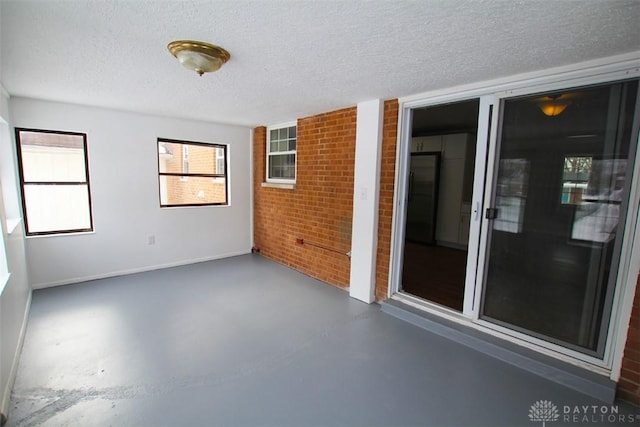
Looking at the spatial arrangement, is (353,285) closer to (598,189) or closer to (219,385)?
(219,385)

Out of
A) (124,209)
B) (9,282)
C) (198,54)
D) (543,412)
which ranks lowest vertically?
(543,412)

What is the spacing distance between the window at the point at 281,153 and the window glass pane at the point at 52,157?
2.49 meters

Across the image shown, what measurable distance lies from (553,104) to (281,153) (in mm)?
3449

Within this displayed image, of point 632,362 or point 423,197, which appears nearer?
point 632,362

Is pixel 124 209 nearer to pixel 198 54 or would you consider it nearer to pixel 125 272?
pixel 125 272

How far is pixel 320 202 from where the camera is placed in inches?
156

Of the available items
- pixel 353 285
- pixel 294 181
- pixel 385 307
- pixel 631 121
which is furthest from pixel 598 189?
pixel 294 181

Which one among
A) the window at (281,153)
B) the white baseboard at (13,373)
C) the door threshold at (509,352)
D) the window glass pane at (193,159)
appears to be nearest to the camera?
the white baseboard at (13,373)

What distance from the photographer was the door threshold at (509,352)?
6.43ft

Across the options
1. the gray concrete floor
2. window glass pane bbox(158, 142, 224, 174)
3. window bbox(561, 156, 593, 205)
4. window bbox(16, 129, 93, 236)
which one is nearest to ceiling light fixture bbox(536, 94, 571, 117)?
window bbox(561, 156, 593, 205)

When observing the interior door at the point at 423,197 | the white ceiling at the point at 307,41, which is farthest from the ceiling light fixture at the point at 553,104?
the interior door at the point at 423,197

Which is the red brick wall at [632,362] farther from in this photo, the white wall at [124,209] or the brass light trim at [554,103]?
the white wall at [124,209]

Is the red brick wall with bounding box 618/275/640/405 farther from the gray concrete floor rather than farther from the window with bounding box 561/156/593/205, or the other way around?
the window with bounding box 561/156/593/205

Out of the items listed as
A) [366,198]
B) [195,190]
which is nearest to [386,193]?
[366,198]
